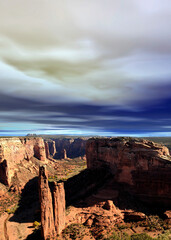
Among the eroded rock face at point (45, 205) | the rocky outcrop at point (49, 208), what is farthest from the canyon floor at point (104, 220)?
the eroded rock face at point (45, 205)

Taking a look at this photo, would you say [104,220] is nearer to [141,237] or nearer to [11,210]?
[141,237]

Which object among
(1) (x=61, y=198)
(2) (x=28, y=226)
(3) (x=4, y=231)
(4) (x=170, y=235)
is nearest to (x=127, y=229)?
(4) (x=170, y=235)

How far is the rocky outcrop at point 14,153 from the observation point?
8119 centimetres

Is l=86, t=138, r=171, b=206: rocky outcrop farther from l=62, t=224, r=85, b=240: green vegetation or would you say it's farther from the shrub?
l=62, t=224, r=85, b=240: green vegetation

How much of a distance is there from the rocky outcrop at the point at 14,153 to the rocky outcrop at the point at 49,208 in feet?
158

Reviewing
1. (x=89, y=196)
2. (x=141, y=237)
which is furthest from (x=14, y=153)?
(x=141, y=237)

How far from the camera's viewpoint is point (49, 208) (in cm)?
→ 3984

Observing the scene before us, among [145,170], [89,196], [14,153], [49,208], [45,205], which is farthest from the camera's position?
[14,153]

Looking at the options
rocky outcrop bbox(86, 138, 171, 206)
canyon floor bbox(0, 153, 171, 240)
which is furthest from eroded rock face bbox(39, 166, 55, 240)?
rocky outcrop bbox(86, 138, 171, 206)

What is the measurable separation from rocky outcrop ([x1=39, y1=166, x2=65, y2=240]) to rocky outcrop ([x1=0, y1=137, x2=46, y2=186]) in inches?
1892

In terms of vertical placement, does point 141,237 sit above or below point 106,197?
below

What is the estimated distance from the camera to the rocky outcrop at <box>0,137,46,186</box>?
8119cm

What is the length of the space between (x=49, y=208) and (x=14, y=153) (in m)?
73.2

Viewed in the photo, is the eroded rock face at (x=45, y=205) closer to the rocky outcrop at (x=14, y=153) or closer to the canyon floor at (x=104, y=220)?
the canyon floor at (x=104, y=220)
